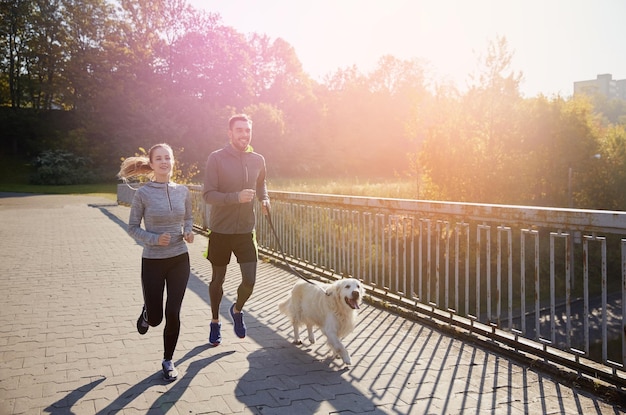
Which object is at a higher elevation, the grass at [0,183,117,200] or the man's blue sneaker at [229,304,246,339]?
the grass at [0,183,117,200]

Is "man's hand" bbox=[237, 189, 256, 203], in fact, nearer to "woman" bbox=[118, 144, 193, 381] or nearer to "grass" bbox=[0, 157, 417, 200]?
"woman" bbox=[118, 144, 193, 381]

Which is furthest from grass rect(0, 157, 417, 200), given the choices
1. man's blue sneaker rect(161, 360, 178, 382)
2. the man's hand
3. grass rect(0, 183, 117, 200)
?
man's blue sneaker rect(161, 360, 178, 382)

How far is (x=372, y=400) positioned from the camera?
401 cm

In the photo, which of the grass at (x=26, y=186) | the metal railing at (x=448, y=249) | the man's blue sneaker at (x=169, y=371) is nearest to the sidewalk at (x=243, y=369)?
the man's blue sneaker at (x=169, y=371)

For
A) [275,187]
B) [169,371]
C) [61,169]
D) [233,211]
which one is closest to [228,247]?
[233,211]

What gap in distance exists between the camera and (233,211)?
530cm

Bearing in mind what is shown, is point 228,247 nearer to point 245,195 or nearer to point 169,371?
point 245,195

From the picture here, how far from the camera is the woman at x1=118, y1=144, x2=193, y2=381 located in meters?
4.55

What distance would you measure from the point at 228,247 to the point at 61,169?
4653cm

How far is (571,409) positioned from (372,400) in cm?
144

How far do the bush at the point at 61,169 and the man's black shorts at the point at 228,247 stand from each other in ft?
151

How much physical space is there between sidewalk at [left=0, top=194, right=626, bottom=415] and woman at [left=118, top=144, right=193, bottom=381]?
46 cm

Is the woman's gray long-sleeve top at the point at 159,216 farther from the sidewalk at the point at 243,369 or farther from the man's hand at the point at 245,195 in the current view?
the sidewalk at the point at 243,369

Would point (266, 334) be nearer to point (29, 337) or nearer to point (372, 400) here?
point (372, 400)
